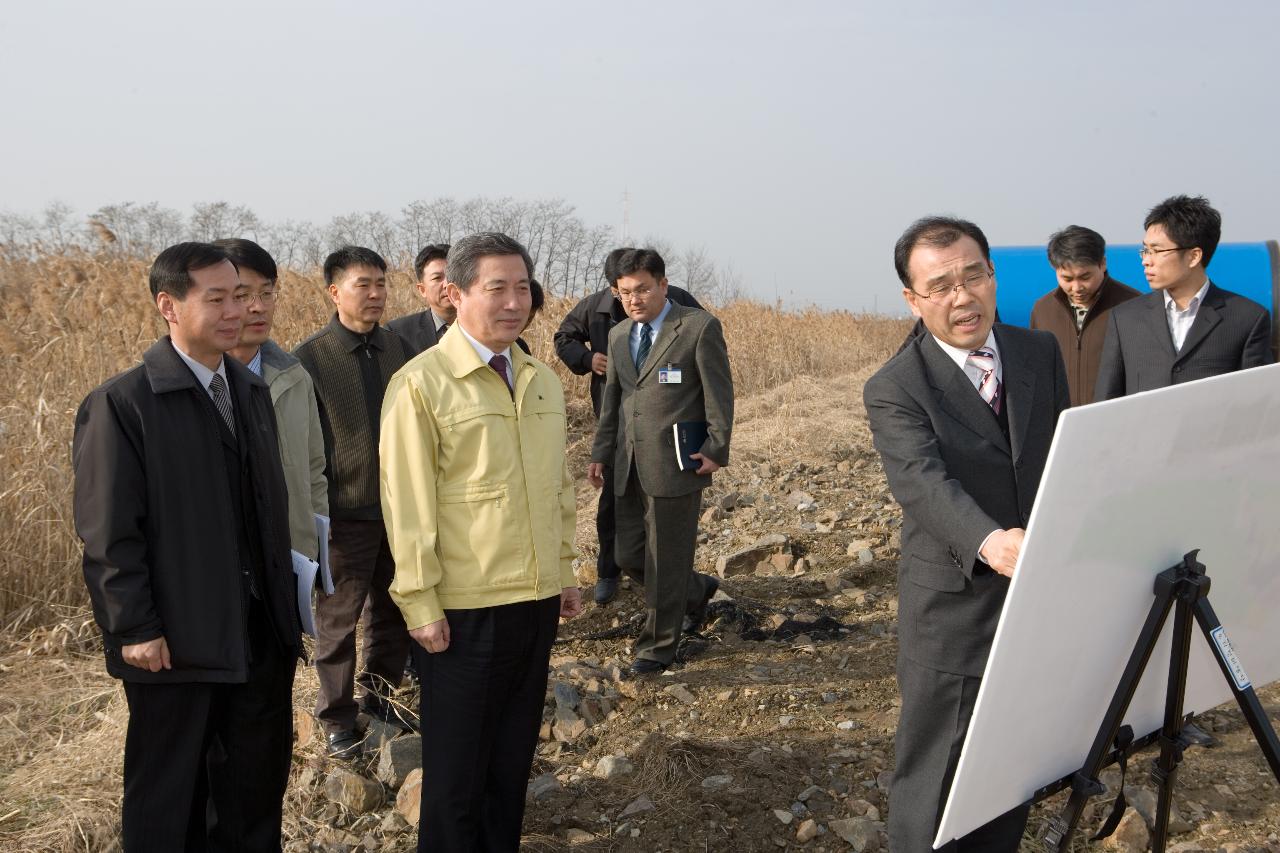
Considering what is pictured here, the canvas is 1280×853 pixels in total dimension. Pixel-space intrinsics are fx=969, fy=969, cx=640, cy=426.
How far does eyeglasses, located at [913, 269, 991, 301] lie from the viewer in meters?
2.20

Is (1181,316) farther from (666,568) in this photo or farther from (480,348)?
(480,348)

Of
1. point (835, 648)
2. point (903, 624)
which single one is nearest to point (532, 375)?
point (903, 624)

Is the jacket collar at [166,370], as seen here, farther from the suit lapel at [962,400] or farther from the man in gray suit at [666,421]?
the man in gray suit at [666,421]

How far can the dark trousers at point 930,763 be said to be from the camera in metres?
2.27

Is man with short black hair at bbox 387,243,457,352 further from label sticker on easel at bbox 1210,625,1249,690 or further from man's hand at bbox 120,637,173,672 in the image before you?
label sticker on easel at bbox 1210,625,1249,690

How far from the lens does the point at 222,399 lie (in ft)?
8.45

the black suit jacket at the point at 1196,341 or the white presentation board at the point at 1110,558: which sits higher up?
the black suit jacket at the point at 1196,341

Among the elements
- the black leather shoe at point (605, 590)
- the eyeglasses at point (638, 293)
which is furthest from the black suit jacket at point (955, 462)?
the black leather shoe at point (605, 590)

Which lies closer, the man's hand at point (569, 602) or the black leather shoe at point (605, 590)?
the man's hand at point (569, 602)

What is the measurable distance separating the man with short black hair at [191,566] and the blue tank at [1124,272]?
382 cm

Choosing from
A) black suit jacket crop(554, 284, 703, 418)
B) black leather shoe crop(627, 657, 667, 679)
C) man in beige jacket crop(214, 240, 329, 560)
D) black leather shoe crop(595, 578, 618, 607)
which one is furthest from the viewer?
black suit jacket crop(554, 284, 703, 418)

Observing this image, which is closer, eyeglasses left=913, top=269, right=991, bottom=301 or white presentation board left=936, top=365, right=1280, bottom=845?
white presentation board left=936, top=365, right=1280, bottom=845

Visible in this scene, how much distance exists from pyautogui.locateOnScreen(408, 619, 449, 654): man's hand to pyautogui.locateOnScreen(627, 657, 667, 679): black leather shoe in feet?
6.60

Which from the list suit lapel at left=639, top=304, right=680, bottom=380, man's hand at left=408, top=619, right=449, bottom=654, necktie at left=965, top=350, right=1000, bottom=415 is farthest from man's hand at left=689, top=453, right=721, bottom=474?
necktie at left=965, top=350, right=1000, bottom=415
